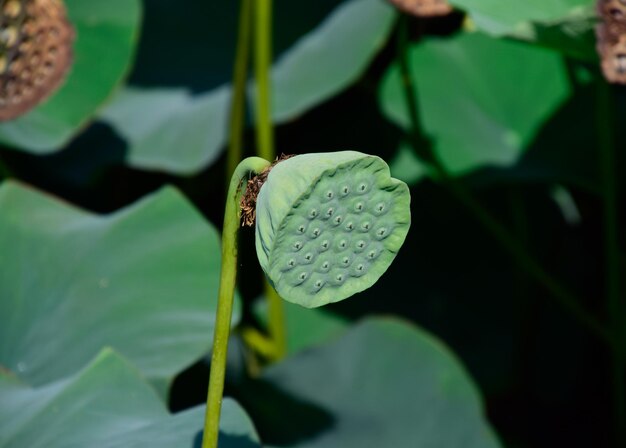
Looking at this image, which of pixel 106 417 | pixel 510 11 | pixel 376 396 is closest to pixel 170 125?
pixel 376 396

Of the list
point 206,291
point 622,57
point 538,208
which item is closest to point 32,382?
point 206,291

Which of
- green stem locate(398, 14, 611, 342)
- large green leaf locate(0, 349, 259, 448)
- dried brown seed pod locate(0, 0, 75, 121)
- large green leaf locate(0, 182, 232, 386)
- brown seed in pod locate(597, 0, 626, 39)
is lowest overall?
green stem locate(398, 14, 611, 342)

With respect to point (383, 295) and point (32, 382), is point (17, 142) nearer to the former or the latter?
point (32, 382)

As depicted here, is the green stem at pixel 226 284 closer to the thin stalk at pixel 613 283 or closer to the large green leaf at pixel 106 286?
the large green leaf at pixel 106 286

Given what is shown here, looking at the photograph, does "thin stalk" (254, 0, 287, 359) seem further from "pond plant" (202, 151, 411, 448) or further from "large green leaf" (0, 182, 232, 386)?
"pond plant" (202, 151, 411, 448)

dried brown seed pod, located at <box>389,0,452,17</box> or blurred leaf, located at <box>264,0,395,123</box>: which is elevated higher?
dried brown seed pod, located at <box>389,0,452,17</box>

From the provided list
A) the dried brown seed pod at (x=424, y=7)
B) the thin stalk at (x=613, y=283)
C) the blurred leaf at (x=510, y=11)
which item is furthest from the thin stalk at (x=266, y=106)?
the thin stalk at (x=613, y=283)

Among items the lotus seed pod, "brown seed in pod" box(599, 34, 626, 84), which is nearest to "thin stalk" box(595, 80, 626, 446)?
"brown seed in pod" box(599, 34, 626, 84)
